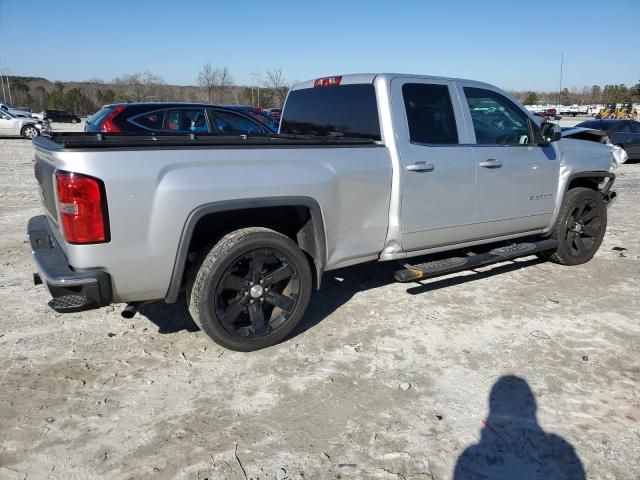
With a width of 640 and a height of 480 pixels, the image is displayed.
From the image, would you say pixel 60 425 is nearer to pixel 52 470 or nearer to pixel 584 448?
pixel 52 470

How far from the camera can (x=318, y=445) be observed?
8.93ft

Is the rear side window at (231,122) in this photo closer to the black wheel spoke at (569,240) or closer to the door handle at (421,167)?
the black wheel spoke at (569,240)

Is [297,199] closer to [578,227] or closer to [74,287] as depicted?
[74,287]

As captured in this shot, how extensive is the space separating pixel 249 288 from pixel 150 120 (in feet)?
22.9

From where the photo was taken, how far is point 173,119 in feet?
31.3

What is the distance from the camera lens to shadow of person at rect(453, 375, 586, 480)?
2.54 metres

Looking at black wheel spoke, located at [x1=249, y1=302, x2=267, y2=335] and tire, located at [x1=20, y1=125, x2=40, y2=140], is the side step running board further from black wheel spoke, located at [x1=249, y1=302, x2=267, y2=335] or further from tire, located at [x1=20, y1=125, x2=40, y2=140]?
tire, located at [x1=20, y1=125, x2=40, y2=140]

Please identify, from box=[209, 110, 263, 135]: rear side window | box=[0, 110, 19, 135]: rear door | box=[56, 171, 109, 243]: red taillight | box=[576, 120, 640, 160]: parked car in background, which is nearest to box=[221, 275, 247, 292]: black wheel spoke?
box=[56, 171, 109, 243]: red taillight

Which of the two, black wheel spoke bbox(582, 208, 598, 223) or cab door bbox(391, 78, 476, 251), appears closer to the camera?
cab door bbox(391, 78, 476, 251)

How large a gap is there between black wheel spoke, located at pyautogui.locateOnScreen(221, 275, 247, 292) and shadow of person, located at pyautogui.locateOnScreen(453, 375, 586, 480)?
178 centimetres

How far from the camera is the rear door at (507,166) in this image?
183 inches

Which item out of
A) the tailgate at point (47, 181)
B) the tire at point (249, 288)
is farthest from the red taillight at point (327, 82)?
the tailgate at point (47, 181)

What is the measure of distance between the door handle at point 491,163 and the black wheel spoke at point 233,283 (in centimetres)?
241

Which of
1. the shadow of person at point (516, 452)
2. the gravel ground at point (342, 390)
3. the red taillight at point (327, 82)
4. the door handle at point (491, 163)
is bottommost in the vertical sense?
the shadow of person at point (516, 452)
